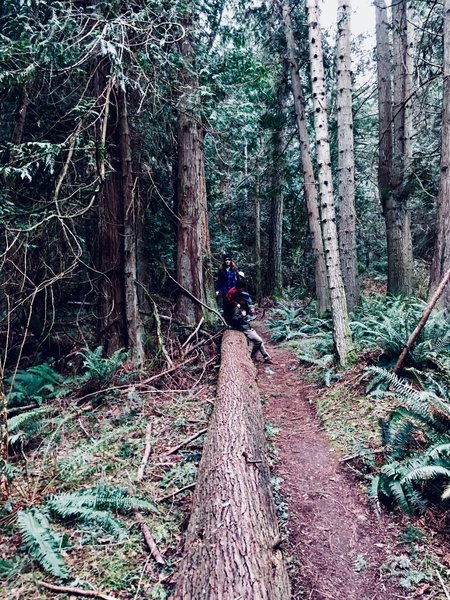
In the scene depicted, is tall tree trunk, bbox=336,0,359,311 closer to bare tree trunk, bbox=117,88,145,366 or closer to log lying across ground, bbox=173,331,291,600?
bare tree trunk, bbox=117,88,145,366

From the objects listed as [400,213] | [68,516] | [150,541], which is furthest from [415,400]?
[400,213]

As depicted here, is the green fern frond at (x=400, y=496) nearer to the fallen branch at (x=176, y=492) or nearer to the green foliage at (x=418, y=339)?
the fallen branch at (x=176, y=492)

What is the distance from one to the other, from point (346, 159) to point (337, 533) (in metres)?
8.79

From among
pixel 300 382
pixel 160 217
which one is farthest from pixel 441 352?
pixel 160 217

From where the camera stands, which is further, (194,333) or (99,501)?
(194,333)

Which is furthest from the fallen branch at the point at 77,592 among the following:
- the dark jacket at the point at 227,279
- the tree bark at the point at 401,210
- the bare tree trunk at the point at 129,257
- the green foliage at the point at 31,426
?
the tree bark at the point at 401,210

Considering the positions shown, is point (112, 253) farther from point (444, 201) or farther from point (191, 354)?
point (444, 201)

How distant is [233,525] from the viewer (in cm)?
286

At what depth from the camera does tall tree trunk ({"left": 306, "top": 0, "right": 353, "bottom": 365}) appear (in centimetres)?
715

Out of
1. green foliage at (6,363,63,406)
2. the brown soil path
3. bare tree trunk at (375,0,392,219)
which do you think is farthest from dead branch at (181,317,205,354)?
bare tree trunk at (375,0,392,219)

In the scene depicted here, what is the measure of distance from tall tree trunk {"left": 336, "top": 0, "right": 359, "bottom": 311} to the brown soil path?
587cm

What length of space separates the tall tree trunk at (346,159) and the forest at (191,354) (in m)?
0.06

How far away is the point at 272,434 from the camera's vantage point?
5375 mm

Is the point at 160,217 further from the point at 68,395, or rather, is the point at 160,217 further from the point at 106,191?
the point at 68,395
